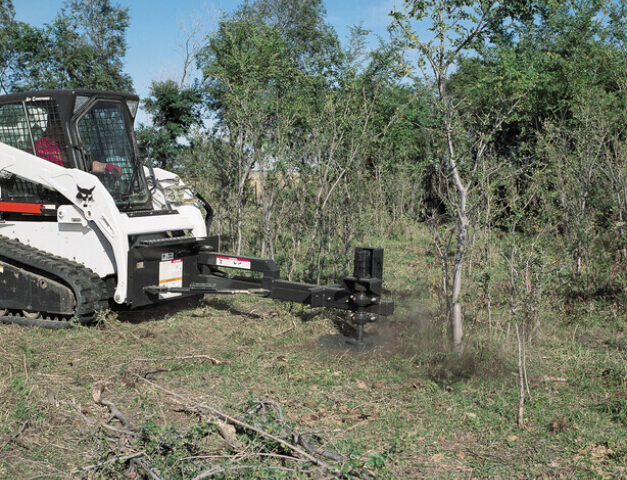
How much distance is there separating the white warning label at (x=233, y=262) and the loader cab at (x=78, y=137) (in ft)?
4.38

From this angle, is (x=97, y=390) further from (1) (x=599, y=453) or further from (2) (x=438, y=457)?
(1) (x=599, y=453)

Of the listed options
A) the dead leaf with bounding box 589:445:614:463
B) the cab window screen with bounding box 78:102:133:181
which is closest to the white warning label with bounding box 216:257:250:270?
the cab window screen with bounding box 78:102:133:181

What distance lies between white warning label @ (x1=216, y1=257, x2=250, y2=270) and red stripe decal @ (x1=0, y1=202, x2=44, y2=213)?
2.21 m

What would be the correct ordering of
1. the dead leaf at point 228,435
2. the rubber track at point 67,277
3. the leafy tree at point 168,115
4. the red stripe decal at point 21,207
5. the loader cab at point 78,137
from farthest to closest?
the leafy tree at point 168,115, the red stripe decal at point 21,207, the loader cab at point 78,137, the rubber track at point 67,277, the dead leaf at point 228,435

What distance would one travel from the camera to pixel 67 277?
708 centimetres

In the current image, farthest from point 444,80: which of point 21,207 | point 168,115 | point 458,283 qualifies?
point 168,115

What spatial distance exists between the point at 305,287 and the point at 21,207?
365 centimetres

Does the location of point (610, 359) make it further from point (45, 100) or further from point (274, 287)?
point (45, 100)

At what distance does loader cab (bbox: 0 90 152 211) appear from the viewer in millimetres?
7473

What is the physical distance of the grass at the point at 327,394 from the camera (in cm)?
404

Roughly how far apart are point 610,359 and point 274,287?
12.0 feet

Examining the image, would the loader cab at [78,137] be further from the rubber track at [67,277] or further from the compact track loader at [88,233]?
the rubber track at [67,277]

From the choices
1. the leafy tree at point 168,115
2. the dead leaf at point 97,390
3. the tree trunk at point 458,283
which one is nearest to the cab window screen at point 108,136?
the dead leaf at point 97,390

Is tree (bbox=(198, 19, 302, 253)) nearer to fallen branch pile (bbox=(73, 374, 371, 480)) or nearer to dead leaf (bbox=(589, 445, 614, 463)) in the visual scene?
fallen branch pile (bbox=(73, 374, 371, 480))
